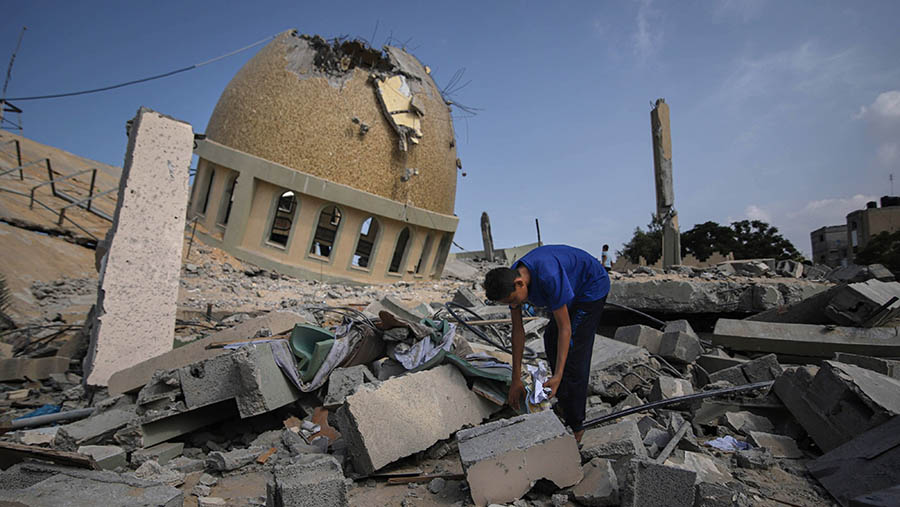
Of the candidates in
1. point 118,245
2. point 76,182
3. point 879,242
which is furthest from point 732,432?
point 76,182

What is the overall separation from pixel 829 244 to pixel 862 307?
3716 cm

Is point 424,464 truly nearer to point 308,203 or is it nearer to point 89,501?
point 89,501

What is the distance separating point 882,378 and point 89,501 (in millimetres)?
5309

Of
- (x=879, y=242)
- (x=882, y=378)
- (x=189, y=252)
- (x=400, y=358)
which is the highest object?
(x=879, y=242)

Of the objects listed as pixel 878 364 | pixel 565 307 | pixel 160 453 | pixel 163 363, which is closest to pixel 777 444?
pixel 878 364

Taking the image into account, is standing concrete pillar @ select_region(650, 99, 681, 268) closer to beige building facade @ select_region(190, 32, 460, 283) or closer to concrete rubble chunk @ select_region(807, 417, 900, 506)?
beige building facade @ select_region(190, 32, 460, 283)

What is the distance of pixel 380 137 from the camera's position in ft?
49.0

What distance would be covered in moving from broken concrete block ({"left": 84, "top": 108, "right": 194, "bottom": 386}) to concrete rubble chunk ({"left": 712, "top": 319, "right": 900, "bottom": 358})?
6.48 meters

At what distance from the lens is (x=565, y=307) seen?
312 cm

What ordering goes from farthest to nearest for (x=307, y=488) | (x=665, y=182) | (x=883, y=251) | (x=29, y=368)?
(x=883, y=251) → (x=665, y=182) → (x=29, y=368) → (x=307, y=488)

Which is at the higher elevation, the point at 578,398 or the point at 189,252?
the point at 578,398

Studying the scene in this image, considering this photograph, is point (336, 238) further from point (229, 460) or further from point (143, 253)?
point (229, 460)

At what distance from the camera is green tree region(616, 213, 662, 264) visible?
3145cm

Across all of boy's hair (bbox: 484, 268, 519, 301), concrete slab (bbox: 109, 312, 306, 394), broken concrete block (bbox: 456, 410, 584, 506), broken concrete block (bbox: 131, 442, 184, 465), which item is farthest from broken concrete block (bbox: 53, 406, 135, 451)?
boy's hair (bbox: 484, 268, 519, 301)
